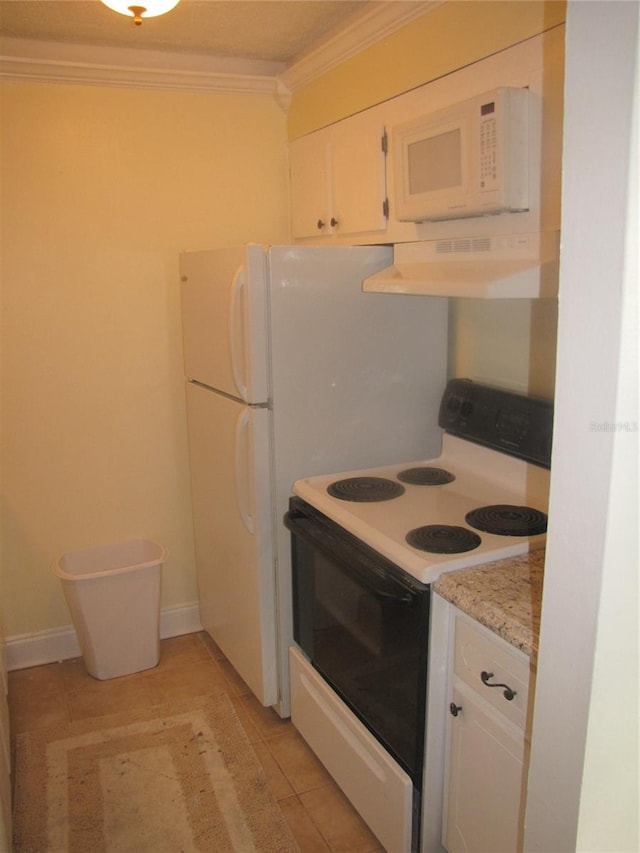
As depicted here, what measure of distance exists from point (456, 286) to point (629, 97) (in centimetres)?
102

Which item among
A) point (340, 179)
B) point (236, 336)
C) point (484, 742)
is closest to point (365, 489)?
point (236, 336)

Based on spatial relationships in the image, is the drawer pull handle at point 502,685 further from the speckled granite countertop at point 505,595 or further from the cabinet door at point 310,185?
the cabinet door at point 310,185

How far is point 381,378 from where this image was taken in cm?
242

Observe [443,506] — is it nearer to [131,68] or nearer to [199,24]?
[199,24]

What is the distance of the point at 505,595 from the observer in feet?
4.96

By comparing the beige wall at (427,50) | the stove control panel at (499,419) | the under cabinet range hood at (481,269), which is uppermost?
the beige wall at (427,50)

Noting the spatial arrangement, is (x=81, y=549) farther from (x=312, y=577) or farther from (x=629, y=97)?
(x=629, y=97)

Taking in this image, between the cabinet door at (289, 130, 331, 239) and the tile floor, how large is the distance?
5.94ft

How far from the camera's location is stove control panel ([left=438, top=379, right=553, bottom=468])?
2.06 meters

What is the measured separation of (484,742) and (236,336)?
1387 millimetres

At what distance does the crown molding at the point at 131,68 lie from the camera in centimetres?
251

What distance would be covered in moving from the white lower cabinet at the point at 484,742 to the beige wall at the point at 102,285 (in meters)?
1.76

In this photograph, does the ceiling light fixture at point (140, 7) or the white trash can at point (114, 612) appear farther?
the white trash can at point (114, 612)

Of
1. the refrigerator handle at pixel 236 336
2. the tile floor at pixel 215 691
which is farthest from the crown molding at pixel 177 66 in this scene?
the tile floor at pixel 215 691
